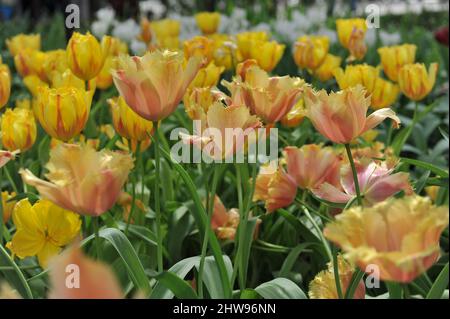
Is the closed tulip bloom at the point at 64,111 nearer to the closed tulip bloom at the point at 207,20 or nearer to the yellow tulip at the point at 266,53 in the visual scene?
the yellow tulip at the point at 266,53

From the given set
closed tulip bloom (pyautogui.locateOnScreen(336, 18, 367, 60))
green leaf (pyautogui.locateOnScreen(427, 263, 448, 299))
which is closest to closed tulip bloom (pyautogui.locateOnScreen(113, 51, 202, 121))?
green leaf (pyautogui.locateOnScreen(427, 263, 448, 299))

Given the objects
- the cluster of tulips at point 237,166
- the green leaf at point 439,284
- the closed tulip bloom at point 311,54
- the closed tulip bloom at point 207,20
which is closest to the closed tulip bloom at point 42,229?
the cluster of tulips at point 237,166

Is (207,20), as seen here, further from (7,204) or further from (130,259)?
(130,259)

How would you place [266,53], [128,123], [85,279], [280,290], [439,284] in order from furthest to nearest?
[266,53]
[128,123]
[280,290]
[439,284]
[85,279]

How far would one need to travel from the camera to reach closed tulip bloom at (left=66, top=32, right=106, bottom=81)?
150cm

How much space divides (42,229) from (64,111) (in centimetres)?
19

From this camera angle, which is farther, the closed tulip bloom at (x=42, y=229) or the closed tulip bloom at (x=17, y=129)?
the closed tulip bloom at (x=17, y=129)

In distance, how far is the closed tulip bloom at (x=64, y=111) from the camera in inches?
49.4

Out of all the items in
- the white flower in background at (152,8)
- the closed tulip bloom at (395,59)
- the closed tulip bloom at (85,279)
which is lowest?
the white flower in background at (152,8)

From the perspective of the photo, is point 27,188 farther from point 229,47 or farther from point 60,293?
point 60,293

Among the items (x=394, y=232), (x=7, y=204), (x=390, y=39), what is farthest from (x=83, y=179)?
(x=390, y=39)

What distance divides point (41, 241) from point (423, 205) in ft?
2.50

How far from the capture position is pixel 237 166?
1204 mm
